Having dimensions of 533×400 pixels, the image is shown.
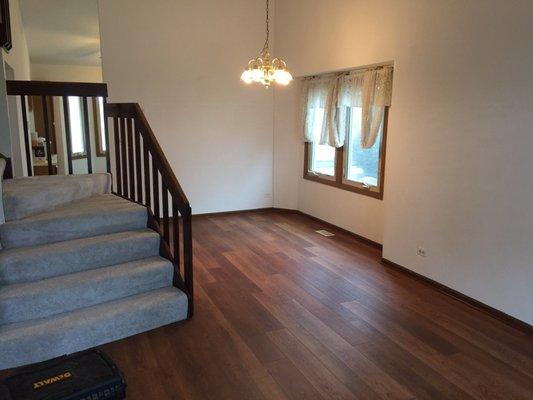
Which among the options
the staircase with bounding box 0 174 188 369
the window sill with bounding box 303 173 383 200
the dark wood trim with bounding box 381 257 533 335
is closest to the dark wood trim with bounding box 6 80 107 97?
the staircase with bounding box 0 174 188 369

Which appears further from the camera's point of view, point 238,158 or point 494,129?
point 238,158

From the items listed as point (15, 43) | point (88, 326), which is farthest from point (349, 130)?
point (15, 43)

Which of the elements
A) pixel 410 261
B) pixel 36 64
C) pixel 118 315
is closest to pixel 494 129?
pixel 410 261

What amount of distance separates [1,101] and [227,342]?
3.03 m

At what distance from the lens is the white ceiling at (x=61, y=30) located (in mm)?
5910

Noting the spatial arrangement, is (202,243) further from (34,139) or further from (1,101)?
(34,139)

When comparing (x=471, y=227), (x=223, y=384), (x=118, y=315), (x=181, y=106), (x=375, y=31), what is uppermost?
(x=375, y=31)

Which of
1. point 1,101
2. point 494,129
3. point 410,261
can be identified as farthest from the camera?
point 410,261

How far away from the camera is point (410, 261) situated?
161 inches

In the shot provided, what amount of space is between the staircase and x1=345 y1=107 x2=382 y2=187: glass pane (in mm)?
2866

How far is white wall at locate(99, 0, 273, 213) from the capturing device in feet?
18.1

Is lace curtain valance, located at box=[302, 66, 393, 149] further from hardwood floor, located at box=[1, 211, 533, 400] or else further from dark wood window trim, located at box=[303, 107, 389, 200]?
hardwood floor, located at box=[1, 211, 533, 400]

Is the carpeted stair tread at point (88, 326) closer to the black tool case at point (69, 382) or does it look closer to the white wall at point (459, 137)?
the black tool case at point (69, 382)

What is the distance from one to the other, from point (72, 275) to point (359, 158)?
369 centimetres
